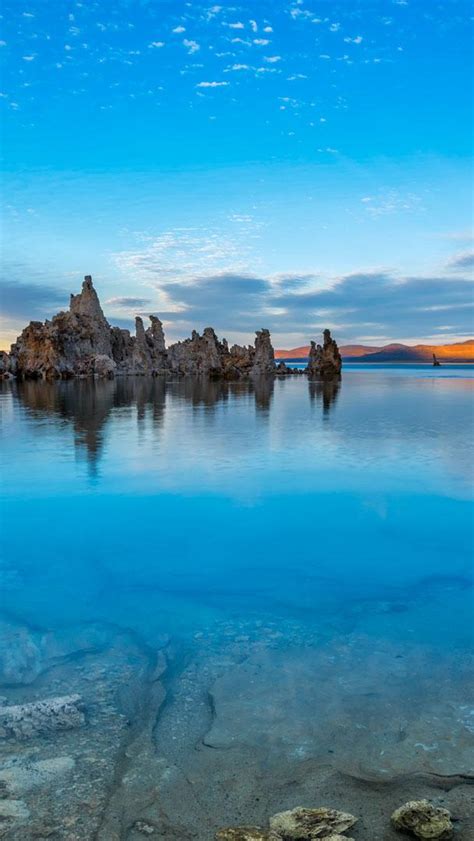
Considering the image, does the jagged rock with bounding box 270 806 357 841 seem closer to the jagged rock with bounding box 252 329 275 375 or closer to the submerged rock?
the submerged rock

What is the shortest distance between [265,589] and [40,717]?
13.8ft

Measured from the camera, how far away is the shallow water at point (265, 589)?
193 inches

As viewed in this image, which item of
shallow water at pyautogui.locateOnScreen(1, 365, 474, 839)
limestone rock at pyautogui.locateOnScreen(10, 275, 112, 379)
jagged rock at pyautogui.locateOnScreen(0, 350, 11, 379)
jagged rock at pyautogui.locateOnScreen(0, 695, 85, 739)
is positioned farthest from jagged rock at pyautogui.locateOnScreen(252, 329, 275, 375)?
jagged rock at pyautogui.locateOnScreen(0, 695, 85, 739)

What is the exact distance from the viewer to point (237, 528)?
38.9 ft

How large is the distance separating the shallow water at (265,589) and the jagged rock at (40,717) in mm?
470

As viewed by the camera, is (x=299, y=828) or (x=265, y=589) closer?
(x=299, y=828)

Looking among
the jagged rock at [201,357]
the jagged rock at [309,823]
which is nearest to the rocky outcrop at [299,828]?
the jagged rock at [309,823]

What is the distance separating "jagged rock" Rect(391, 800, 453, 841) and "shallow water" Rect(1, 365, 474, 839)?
550 mm

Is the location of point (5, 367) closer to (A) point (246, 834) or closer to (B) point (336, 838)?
(A) point (246, 834)

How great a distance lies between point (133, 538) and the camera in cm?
1133

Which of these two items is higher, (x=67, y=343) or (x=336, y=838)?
(x=67, y=343)

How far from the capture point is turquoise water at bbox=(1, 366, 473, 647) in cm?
812

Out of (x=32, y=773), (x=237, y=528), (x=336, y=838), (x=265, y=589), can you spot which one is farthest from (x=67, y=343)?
(x=336, y=838)

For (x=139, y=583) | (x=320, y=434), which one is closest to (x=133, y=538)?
(x=139, y=583)
